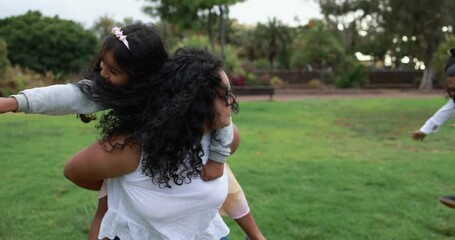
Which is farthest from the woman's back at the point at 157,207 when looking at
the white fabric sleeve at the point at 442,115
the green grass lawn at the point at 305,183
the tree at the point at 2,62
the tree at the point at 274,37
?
the tree at the point at 274,37

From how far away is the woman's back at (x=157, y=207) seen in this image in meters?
1.57

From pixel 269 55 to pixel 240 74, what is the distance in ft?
62.7

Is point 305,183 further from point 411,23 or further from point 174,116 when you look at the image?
point 411,23

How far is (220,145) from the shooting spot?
1657 mm

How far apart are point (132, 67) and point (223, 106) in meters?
0.29

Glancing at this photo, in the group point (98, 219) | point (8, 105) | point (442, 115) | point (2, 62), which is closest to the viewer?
point (8, 105)

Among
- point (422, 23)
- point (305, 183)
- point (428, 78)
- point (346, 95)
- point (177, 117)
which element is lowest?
point (346, 95)

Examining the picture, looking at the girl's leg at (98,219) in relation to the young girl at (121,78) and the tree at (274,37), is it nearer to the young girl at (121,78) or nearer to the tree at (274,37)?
the young girl at (121,78)

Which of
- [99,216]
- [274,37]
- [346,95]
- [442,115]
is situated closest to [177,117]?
[99,216]

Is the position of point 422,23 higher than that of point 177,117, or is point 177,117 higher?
point 422,23

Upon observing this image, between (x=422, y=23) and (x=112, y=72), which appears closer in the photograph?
(x=112, y=72)

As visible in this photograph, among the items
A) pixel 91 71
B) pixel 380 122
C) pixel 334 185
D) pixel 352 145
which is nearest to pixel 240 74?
pixel 380 122

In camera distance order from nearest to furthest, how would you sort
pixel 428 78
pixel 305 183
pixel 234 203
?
pixel 234 203, pixel 305 183, pixel 428 78

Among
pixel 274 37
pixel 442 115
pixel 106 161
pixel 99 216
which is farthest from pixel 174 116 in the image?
pixel 274 37
